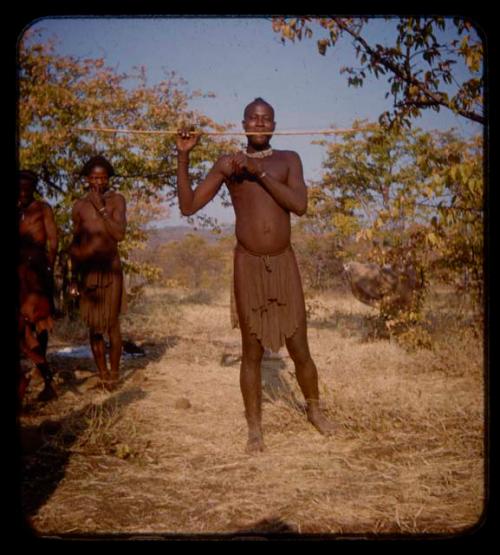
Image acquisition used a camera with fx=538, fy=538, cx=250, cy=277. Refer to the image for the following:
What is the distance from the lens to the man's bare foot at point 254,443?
3.28 m

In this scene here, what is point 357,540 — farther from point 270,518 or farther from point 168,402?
point 168,402

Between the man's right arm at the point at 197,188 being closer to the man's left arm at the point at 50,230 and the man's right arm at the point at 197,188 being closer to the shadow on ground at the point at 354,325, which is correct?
the man's left arm at the point at 50,230

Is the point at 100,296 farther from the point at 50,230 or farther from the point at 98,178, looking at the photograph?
the point at 98,178

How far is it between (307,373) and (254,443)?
569 millimetres

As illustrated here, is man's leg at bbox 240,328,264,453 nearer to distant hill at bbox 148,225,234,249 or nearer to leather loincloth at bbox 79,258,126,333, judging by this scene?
leather loincloth at bbox 79,258,126,333

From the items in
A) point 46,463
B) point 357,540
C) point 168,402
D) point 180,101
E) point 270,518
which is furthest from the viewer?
point 180,101

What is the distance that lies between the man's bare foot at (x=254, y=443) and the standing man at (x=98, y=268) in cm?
192

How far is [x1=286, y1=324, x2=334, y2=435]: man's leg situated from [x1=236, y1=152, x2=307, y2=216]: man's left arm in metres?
0.75

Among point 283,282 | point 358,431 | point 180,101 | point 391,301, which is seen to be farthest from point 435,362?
point 180,101

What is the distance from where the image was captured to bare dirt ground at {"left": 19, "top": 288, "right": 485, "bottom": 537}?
8.00 feet

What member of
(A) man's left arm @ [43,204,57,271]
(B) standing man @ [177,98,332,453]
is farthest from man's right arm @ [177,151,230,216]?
(A) man's left arm @ [43,204,57,271]

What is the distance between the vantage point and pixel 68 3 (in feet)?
6.69

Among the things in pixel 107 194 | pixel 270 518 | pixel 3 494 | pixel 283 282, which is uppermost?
pixel 107 194

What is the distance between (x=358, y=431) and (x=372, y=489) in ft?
2.66
